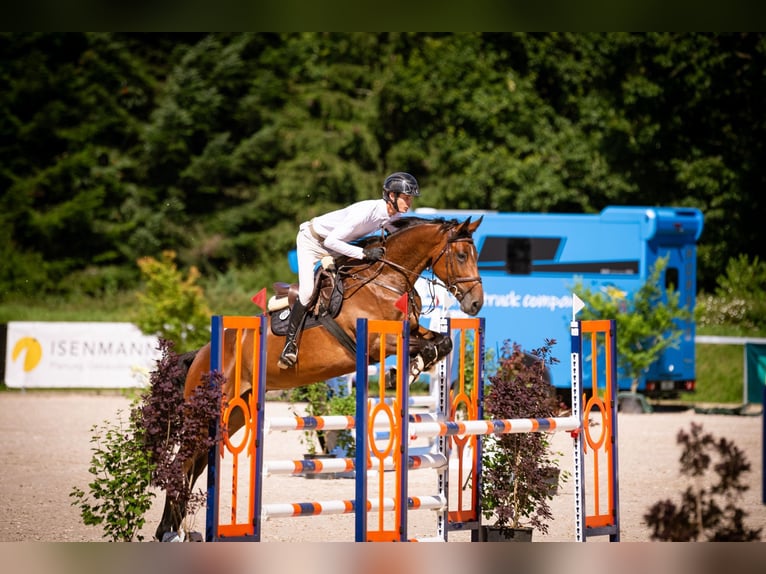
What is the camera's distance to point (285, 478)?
8625 mm

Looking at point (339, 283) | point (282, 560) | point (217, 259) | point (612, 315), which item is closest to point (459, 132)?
point (217, 259)

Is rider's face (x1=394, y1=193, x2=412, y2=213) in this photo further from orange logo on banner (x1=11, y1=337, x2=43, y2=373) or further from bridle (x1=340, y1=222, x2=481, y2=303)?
orange logo on banner (x1=11, y1=337, x2=43, y2=373)

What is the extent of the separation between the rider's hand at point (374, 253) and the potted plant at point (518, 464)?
1119 millimetres

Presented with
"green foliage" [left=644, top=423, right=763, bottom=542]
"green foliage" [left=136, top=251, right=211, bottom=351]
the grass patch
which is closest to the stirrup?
"green foliage" [left=644, top=423, right=763, bottom=542]

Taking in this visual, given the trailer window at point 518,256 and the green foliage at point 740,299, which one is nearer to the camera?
the trailer window at point 518,256

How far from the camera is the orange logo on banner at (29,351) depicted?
49.6 ft

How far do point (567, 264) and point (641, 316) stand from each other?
1142mm

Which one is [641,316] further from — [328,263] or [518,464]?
[518,464]

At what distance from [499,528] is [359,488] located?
1244mm

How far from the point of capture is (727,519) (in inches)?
191

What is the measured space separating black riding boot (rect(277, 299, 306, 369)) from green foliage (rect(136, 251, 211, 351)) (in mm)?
8771

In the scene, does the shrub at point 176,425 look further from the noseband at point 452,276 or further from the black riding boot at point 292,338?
the noseband at point 452,276

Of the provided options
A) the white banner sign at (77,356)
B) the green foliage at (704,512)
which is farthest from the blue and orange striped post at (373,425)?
the white banner sign at (77,356)

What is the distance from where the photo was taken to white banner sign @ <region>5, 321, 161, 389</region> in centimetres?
1519
